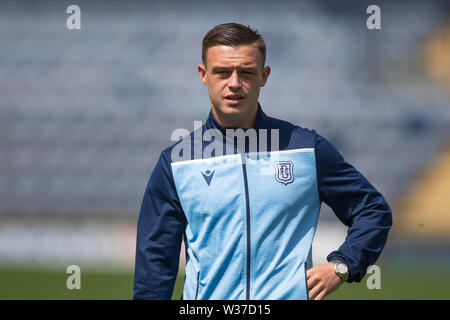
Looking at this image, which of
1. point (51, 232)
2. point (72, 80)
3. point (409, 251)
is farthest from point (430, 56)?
point (51, 232)

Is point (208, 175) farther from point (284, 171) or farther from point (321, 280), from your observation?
point (321, 280)

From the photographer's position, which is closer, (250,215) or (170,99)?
(250,215)

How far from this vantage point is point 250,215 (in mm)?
1639

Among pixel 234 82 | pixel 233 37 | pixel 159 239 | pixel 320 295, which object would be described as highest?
pixel 233 37

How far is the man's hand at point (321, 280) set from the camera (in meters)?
1.61

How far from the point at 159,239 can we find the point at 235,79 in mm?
509

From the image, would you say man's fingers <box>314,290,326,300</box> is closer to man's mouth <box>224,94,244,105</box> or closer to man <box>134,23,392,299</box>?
man <box>134,23,392,299</box>

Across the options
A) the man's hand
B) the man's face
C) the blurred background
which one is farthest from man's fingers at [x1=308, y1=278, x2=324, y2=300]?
Result: the blurred background

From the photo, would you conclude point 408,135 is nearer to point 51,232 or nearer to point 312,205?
point 51,232

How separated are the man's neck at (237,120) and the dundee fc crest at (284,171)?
0.15m

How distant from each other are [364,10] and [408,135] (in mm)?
2081

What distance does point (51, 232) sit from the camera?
Answer: 805cm

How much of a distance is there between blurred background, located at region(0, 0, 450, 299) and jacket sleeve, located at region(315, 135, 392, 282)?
628 cm

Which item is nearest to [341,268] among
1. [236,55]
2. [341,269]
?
[341,269]
